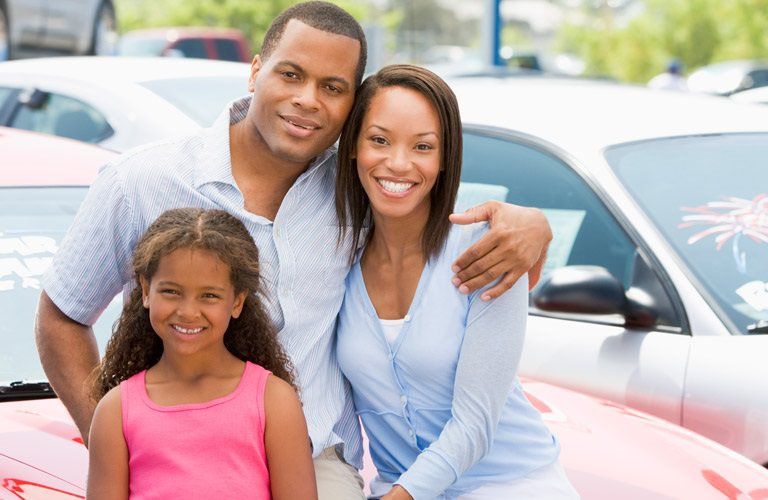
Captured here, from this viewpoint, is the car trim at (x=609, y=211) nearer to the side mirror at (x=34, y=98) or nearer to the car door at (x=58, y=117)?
the car door at (x=58, y=117)

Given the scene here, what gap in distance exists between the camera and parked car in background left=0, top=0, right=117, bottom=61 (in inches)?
500

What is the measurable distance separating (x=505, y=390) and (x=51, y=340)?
3.37 feet

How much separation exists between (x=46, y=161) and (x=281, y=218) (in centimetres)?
137

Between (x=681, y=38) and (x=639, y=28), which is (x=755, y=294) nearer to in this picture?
(x=681, y=38)

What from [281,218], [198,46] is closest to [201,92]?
[281,218]

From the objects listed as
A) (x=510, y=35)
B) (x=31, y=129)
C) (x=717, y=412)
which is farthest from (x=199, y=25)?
(x=717, y=412)

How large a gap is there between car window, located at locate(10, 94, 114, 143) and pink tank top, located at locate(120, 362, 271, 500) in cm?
350

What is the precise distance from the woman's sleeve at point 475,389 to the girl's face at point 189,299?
1.77 feet

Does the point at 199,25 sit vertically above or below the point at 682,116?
below

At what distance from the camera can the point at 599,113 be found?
479 centimetres

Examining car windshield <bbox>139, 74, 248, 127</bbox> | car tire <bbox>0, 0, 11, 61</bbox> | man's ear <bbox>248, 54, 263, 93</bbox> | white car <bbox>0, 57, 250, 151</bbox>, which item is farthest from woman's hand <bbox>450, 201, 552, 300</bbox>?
car tire <bbox>0, 0, 11, 61</bbox>

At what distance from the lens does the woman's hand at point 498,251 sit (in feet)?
8.86

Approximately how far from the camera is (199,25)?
42969 millimetres

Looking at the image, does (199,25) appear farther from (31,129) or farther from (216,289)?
(216,289)
